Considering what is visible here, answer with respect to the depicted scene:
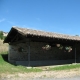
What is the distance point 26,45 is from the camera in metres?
21.2

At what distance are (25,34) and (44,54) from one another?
194 inches

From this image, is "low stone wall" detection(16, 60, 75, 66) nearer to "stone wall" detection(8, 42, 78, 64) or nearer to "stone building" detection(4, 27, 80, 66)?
"stone building" detection(4, 27, 80, 66)

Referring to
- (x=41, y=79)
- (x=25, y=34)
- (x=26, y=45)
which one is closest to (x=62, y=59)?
(x=26, y=45)

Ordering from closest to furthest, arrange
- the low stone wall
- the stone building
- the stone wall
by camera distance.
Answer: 1. the low stone wall
2. the stone building
3. the stone wall

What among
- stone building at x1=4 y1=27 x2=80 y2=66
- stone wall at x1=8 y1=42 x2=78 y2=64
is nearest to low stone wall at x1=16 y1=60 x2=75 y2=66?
stone building at x1=4 y1=27 x2=80 y2=66

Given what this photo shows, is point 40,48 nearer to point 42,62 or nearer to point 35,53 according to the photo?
point 35,53

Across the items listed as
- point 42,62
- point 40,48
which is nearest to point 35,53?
point 40,48

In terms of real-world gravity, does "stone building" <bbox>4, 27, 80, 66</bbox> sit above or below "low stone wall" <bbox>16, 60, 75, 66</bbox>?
above

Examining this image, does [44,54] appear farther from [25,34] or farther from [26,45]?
[25,34]

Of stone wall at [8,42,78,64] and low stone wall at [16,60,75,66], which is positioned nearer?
low stone wall at [16,60,75,66]

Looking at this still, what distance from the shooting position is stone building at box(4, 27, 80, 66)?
20.1 meters

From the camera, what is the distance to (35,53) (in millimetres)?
21125

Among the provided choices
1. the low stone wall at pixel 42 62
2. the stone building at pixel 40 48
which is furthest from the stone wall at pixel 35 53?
the low stone wall at pixel 42 62

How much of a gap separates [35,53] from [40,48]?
793 millimetres
